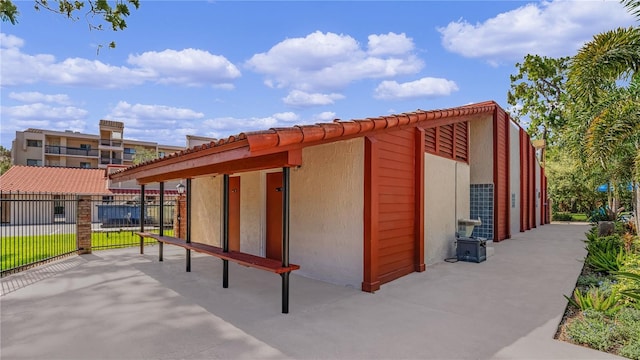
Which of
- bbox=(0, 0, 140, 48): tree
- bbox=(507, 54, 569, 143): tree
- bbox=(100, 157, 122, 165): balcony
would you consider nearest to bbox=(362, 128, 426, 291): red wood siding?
bbox=(0, 0, 140, 48): tree

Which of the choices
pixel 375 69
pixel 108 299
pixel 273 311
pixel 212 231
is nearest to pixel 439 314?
pixel 273 311

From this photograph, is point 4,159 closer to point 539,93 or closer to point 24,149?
point 24,149

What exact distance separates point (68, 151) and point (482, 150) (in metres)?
49.3

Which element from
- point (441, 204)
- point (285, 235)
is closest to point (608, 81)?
point (441, 204)

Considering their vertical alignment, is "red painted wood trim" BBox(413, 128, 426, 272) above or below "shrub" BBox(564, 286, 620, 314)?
above

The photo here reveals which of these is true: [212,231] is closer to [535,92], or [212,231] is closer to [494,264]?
[494,264]

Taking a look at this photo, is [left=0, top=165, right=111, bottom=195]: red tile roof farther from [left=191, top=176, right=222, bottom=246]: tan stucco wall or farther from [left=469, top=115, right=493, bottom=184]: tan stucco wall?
[left=469, top=115, right=493, bottom=184]: tan stucco wall

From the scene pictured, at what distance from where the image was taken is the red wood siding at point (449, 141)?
29.9ft

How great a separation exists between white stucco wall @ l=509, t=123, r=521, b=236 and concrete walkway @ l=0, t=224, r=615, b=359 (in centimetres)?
825

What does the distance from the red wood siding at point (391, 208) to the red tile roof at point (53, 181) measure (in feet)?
88.7

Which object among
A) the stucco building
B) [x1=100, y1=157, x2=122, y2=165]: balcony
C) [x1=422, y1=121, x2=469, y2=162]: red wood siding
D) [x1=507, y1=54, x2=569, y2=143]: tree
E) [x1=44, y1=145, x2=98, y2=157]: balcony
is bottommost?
the stucco building

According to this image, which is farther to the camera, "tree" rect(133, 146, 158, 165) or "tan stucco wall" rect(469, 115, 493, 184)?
"tree" rect(133, 146, 158, 165)

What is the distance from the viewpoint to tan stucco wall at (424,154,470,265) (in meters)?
8.88

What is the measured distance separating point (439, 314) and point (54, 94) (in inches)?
719
